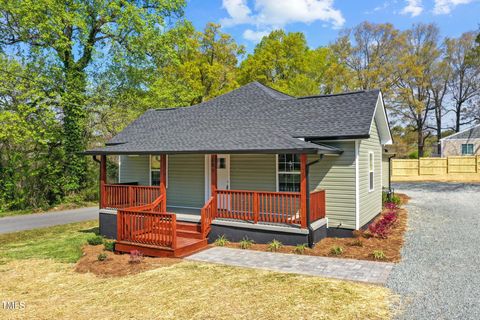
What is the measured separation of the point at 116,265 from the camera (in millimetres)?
7680

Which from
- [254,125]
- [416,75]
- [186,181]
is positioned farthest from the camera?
[416,75]

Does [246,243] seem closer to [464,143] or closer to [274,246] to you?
[274,246]

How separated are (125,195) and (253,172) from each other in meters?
4.50

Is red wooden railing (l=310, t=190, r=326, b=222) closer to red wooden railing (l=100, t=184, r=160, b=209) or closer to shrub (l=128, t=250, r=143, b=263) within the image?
shrub (l=128, t=250, r=143, b=263)

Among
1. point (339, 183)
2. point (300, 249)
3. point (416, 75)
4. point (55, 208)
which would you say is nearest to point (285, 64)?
point (416, 75)

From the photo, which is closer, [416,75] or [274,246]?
[274,246]

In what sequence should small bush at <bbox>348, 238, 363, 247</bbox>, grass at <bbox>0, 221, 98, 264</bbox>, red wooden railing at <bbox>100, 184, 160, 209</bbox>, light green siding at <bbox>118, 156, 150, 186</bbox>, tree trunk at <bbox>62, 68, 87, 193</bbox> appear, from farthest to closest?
tree trunk at <bbox>62, 68, 87, 193</bbox>, light green siding at <bbox>118, 156, 150, 186</bbox>, red wooden railing at <bbox>100, 184, 160, 209</bbox>, grass at <bbox>0, 221, 98, 264</bbox>, small bush at <bbox>348, 238, 363, 247</bbox>

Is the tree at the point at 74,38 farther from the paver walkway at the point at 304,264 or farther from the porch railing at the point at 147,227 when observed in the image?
the paver walkway at the point at 304,264

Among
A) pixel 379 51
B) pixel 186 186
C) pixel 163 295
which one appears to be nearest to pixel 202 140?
pixel 186 186

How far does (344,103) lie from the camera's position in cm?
1087

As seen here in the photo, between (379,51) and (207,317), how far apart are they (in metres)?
35.5

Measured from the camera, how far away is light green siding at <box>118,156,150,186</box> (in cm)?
1366

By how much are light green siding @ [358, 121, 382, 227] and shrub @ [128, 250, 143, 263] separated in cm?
652

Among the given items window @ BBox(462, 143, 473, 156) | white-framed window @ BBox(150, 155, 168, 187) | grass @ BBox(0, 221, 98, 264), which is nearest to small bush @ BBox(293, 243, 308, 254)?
grass @ BBox(0, 221, 98, 264)
